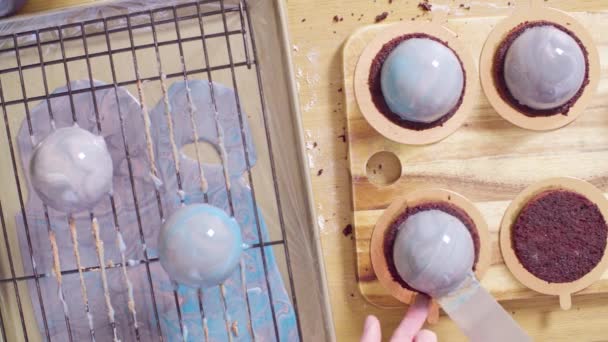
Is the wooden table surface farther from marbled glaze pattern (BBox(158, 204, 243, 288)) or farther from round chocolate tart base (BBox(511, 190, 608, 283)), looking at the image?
marbled glaze pattern (BBox(158, 204, 243, 288))

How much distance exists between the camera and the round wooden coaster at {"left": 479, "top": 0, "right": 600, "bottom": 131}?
81 centimetres

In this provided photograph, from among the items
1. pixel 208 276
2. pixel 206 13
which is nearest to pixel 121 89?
pixel 206 13

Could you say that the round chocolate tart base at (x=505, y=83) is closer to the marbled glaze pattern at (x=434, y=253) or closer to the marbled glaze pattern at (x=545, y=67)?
the marbled glaze pattern at (x=545, y=67)

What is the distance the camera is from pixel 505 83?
809mm

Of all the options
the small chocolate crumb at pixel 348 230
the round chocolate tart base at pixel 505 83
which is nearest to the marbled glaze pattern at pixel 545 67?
the round chocolate tart base at pixel 505 83

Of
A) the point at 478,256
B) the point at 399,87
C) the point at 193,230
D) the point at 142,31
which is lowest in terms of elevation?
the point at 478,256

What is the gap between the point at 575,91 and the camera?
0.79 meters

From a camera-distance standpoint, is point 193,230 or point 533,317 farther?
point 533,317

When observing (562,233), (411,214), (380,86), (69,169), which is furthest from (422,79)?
(69,169)

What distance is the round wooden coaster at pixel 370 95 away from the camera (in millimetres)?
810

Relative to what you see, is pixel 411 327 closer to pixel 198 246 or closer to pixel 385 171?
pixel 385 171

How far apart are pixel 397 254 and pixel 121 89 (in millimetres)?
424

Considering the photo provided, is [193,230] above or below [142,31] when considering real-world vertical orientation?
below

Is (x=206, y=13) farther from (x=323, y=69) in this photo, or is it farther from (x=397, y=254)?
(x=397, y=254)
